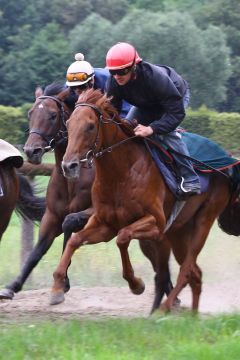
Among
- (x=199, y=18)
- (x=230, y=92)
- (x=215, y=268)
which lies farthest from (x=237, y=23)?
(x=215, y=268)

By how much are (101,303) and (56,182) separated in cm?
139

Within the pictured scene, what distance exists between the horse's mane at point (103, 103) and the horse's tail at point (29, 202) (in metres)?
2.27

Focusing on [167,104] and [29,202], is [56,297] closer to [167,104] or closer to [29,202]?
[167,104]

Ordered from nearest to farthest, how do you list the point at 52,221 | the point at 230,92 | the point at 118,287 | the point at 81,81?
the point at 81,81, the point at 52,221, the point at 118,287, the point at 230,92

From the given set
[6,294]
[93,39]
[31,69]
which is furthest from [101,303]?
[93,39]

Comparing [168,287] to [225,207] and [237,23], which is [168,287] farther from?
[237,23]

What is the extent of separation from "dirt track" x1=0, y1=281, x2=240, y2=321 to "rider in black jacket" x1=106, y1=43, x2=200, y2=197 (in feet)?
Result: 4.79

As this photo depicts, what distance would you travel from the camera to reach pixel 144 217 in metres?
6.65

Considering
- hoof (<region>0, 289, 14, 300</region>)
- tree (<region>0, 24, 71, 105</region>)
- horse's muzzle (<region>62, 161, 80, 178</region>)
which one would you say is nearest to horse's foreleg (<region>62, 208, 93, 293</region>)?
hoof (<region>0, 289, 14, 300</region>)

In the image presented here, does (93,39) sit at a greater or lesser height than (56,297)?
lesser

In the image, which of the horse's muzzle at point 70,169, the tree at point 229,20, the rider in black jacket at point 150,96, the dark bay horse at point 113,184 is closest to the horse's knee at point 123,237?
the dark bay horse at point 113,184

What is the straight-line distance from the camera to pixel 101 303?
27.3 feet

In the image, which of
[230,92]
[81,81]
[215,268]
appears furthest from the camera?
[230,92]

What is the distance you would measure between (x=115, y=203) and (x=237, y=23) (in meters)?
63.3
